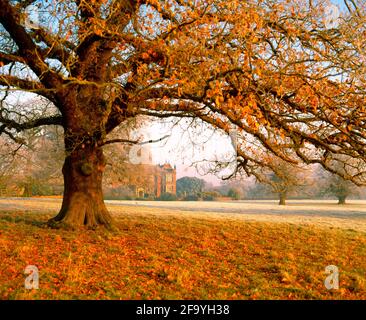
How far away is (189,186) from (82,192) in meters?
54.0

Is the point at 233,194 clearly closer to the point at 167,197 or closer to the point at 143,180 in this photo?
the point at 167,197

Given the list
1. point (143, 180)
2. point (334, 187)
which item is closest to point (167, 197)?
point (143, 180)

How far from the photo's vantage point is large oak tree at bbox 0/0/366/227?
9422mm

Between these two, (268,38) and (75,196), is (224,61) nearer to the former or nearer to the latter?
(268,38)

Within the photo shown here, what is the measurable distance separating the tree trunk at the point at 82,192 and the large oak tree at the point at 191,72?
39mm

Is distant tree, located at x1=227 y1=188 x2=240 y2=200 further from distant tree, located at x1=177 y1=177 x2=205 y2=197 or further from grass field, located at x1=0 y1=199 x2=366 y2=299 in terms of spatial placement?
grass field, located at x1=0 y1=199 x2=366 y2=299

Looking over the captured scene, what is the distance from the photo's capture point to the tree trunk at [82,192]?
12961 millimetres

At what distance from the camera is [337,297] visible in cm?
711

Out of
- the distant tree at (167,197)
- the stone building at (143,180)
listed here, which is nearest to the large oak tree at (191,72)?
the stone building at (143,180)

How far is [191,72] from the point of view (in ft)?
30.6

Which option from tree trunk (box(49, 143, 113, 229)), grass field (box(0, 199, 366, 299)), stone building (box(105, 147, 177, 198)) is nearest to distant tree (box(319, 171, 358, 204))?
stone building (box(105, 147, 177, 198))

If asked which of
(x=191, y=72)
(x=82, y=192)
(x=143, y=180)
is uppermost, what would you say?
(x=191, y=72)
